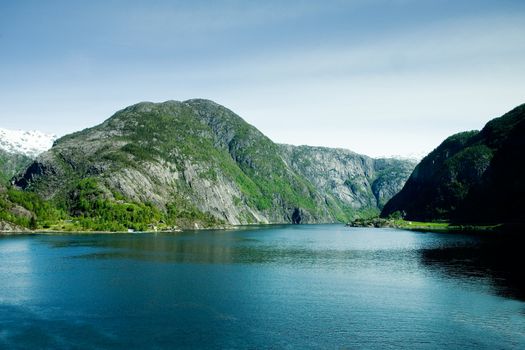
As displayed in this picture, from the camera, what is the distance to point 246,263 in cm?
14488

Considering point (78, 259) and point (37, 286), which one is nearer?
point (37, 286)

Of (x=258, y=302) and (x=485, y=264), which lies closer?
(x=258, y=302)

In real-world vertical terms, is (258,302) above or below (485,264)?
below

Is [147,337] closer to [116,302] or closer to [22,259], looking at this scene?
[116,302]

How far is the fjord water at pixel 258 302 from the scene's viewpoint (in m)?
66.3

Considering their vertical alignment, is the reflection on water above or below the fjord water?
above

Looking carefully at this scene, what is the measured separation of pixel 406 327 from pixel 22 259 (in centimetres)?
11793

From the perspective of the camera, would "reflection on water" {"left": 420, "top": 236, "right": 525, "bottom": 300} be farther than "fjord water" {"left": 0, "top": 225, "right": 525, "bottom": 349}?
Yes

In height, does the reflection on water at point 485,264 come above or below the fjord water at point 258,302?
above

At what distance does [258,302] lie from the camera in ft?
291

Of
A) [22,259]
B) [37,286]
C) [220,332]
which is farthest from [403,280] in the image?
[22,259]

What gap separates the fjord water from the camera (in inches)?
2611

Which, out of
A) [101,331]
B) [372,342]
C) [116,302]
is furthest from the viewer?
[116,302]

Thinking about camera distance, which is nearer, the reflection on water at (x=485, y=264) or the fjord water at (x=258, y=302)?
the fjord water at (x=258, y=302)
